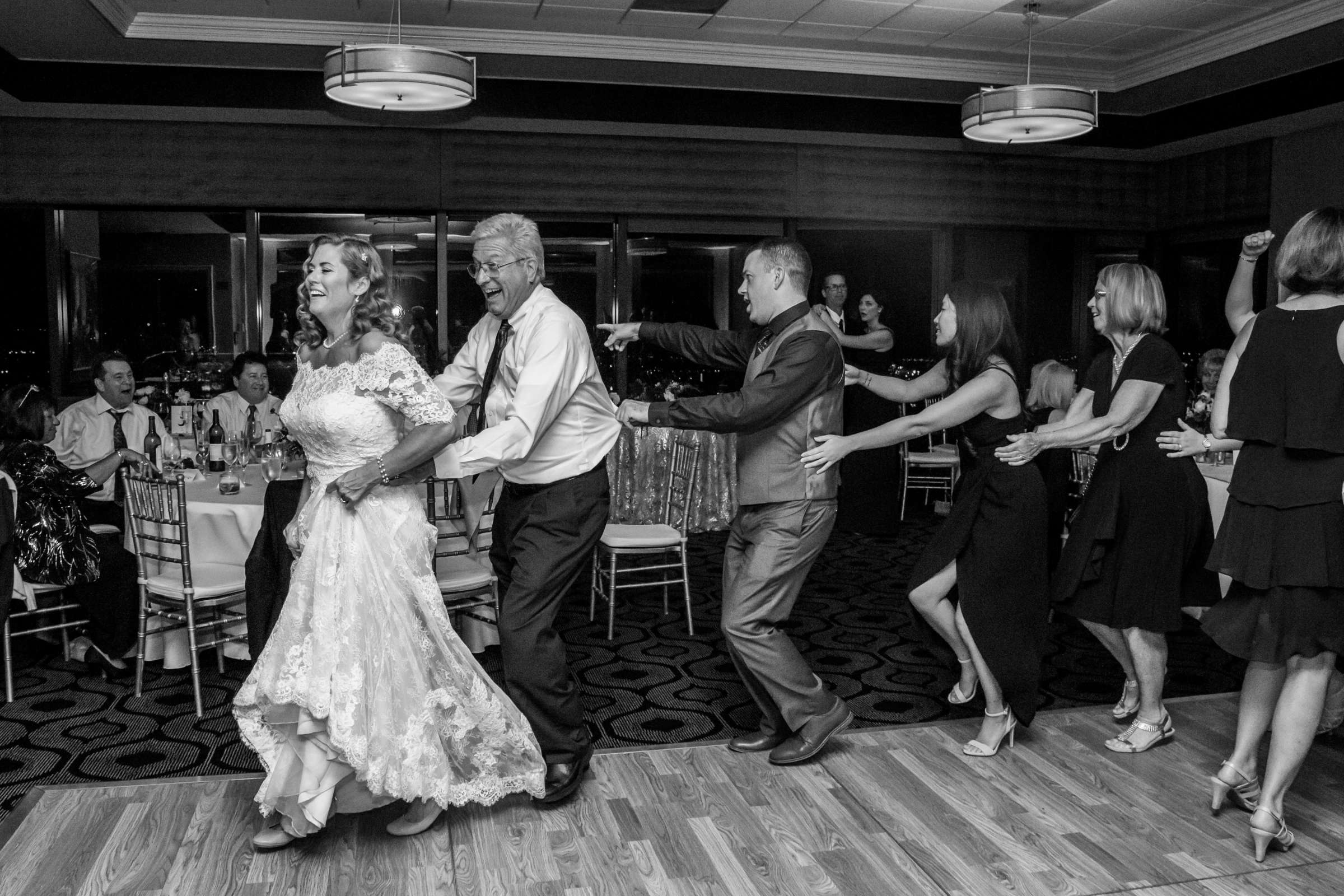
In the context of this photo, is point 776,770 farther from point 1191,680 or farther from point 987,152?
point 987,152

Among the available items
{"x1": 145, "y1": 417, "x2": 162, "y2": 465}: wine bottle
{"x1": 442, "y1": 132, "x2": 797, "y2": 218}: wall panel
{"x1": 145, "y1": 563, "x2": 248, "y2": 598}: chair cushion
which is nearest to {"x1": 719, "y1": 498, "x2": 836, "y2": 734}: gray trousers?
{"x1": 145, "y1": 563, "x2": 248, "y2": 598}: chair cushion

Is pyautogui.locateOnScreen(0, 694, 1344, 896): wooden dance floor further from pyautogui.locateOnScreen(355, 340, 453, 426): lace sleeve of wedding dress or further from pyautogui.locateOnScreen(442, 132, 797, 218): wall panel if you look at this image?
pyautogui.locateOnScreen(442, 132, 797, 218): wall panel

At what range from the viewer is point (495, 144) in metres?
8.28

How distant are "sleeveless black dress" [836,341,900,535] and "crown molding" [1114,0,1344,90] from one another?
252 centimetres

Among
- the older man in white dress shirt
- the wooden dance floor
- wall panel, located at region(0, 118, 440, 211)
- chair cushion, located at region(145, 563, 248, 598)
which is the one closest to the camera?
the wooden dance floor

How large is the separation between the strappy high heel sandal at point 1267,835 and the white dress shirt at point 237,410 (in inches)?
193

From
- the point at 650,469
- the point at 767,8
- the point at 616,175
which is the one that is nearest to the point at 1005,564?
the point at 650,469

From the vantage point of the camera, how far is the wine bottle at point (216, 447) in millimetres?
4992

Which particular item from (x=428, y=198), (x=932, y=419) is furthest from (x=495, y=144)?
(x=932, y=419)

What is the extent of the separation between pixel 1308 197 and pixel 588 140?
5211 millimetres

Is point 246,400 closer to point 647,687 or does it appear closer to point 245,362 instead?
point 245,362

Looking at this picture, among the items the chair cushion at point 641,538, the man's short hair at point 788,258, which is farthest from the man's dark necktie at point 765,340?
the chair cushion at point 641,538

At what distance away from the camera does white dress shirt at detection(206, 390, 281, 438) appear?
6.15 m

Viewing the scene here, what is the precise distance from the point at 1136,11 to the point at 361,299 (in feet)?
17.3
